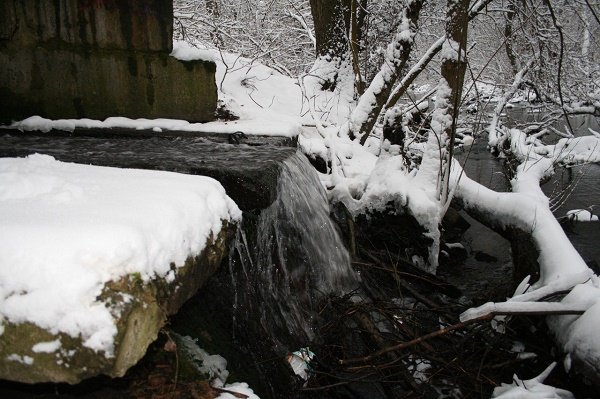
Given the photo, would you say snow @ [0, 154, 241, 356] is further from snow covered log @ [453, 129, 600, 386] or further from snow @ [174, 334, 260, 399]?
snow covered log @ [453, 129, 600, 386]

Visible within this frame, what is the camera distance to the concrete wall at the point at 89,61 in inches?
151

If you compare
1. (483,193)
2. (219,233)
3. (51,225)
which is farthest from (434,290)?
(51,225)

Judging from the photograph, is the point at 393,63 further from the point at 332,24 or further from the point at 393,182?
the point at 332,24

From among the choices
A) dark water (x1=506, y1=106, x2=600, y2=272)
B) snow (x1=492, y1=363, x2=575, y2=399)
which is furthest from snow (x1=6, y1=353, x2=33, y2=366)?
dark water (x1=506, y1=106, x2=600, y2=272)

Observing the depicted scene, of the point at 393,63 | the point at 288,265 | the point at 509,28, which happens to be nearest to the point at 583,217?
the point at 509,28

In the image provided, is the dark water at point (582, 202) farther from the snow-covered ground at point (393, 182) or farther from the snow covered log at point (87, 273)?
the snow covered log at point (87, 273)

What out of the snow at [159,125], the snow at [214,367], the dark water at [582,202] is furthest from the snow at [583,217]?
the snow at [214,367]

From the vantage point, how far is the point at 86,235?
4.03 feet

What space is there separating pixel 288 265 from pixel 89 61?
2930 millimetres

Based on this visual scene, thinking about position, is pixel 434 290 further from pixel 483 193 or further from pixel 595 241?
pixel 595 241

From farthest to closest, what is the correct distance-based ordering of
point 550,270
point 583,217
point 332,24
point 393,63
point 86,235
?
point 332,24, point 393,63, point 583,217, point 550,270, point 86,235

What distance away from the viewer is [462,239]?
18.8 ft

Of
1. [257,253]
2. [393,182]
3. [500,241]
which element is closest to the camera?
[257,253]

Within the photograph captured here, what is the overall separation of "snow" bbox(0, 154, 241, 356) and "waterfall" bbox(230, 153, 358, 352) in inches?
30.6
